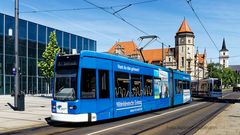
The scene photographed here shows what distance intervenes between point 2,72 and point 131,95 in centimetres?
3210

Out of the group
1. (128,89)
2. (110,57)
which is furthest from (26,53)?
(110,57)

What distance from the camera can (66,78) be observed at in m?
16.2

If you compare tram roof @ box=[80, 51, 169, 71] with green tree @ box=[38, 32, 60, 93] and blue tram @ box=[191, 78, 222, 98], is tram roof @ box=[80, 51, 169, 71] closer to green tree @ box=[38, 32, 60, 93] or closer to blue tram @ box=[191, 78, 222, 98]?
green tree @ box=[38, 32, 60, 93]

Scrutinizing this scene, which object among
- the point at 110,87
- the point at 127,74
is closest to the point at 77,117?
the point at 110,87

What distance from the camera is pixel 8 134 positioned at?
13.4 meters

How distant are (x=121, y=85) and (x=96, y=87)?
2.57m

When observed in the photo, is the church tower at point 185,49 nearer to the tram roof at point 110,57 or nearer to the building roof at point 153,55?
the building roof at point 153,55

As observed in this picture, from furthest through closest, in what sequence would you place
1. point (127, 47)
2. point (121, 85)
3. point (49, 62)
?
point (127, 47), point (49, 62), point (121, 85)

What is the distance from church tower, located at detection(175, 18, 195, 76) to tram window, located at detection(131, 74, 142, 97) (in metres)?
105

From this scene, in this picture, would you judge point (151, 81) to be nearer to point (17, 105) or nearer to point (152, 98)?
point (152, 98)

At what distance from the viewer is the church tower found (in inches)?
4953

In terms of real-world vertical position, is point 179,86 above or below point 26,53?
below

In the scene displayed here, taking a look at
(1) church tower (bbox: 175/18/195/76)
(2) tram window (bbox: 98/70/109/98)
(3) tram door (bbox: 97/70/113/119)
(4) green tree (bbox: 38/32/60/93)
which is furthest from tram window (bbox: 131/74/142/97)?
(1) church tower (bbox: 175/18/195/76)

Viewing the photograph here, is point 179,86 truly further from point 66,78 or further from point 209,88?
point 209,88
